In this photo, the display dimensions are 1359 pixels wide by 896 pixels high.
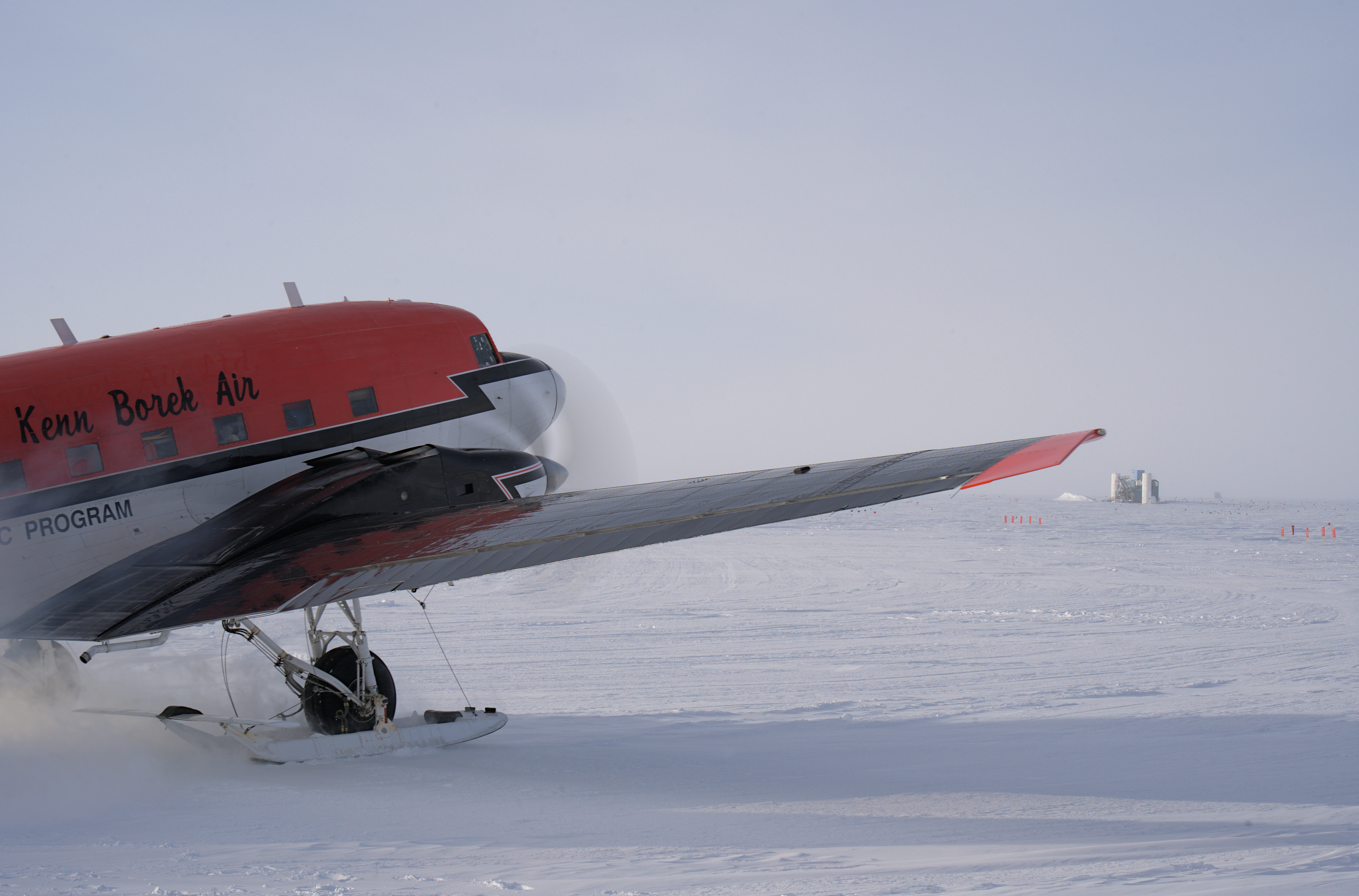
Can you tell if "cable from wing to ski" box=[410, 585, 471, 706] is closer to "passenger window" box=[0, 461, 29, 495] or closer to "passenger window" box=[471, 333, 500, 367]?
"passenger window" box=[471, 333, 500, 367]

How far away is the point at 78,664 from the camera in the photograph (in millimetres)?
10859

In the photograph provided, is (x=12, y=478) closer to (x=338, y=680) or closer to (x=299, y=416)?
(x=299, y=416)

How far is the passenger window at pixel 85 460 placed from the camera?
337 inches

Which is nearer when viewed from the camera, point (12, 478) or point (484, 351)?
point (12, 478)

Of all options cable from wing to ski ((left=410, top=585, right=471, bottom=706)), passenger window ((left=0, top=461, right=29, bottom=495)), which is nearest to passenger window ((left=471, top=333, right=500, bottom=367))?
cable from wing to ski ((left=410, top=585, right=471, bottom=706))

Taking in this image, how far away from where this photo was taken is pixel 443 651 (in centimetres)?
1410

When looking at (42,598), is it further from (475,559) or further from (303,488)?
(475,559)

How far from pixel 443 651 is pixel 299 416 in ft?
17.8

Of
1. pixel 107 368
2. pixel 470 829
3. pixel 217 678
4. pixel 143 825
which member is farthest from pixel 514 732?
pixel 107 368

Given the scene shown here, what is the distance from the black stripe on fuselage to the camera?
8469mm

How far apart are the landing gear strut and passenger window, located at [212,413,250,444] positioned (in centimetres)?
195

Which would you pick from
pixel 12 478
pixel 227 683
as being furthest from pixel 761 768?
pixel 12 478

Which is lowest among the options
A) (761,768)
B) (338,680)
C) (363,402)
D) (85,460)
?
(761,768)

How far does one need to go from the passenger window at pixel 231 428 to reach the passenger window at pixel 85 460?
1.07 m
